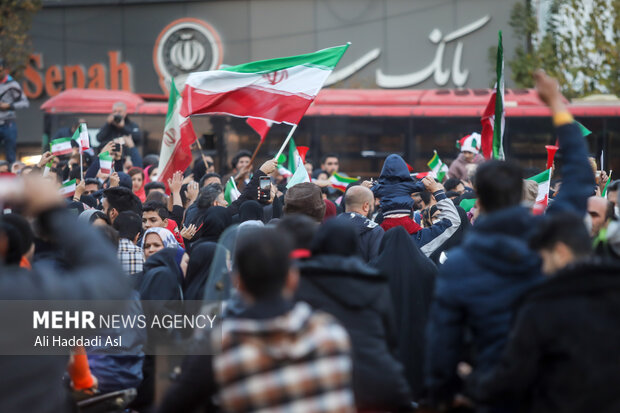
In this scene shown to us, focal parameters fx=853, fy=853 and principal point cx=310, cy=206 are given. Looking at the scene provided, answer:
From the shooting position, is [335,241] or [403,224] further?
[403,224]

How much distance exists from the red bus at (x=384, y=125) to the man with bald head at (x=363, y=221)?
10308mm

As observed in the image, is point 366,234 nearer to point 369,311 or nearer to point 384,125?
point 369,311

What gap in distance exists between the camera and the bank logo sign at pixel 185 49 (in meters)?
28.1

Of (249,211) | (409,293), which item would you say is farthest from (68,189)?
(409,293)

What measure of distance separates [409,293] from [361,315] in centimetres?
114

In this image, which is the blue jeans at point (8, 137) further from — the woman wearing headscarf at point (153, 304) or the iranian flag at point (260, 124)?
the woman wearing headscarf at point (153, 304)

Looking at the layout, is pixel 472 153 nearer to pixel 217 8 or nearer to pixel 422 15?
pixel 422 15

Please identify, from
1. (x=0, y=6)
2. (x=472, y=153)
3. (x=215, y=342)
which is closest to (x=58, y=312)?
(x=215, y=342)

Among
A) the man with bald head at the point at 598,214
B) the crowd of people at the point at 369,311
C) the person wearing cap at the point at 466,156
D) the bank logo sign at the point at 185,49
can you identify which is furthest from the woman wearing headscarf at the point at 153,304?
the bank logo sign at the point at 185,49

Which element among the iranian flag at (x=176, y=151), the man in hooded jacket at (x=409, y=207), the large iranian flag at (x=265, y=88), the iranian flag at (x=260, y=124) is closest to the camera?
the man in hooded jacket at (x=409, y=207)

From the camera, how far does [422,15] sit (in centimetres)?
2750

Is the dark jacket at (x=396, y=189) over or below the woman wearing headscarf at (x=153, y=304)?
over

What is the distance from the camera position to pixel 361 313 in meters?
3.87

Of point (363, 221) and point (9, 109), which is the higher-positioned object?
point (9, 109)
